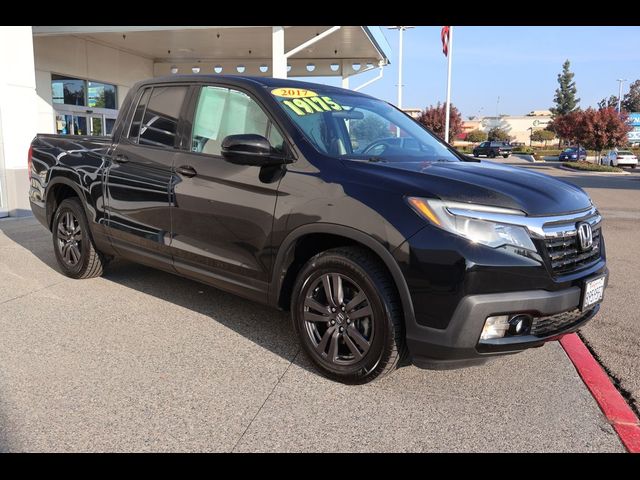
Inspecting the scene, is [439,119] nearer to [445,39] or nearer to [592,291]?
[445,39]

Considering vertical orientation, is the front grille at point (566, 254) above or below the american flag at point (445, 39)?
below

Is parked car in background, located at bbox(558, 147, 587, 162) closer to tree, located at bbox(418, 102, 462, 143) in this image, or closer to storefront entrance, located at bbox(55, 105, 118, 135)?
tree, located at bbox(418, 102, 462, 143)

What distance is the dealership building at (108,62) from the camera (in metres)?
9.74

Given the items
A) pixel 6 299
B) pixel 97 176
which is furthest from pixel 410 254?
pixel 6 299

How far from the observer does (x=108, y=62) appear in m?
19.7

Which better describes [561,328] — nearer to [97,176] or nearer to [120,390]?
[120,390]

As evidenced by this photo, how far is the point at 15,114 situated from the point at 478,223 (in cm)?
945

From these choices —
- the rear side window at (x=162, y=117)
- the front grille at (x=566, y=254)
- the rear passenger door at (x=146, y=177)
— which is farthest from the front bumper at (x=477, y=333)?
the rear side window at (x=162, y=117)

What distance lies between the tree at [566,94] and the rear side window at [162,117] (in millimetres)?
96977

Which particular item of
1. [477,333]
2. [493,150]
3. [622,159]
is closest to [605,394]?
[477,333]

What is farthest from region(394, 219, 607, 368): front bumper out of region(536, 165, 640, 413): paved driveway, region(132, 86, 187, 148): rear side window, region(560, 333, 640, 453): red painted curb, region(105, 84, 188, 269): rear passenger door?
region(132, 86, 187, 148): rear side window

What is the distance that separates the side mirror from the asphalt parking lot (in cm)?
132

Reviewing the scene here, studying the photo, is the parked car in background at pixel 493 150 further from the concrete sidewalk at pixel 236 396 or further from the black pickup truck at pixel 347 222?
the concrete sidewalk at pixel 236 396
